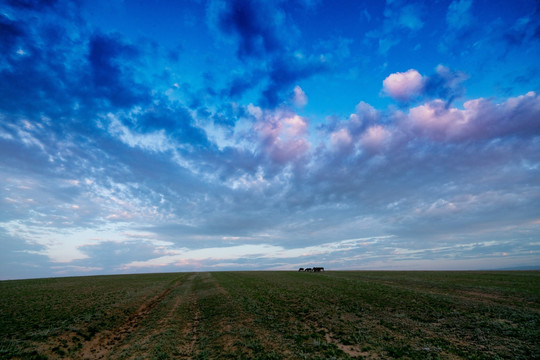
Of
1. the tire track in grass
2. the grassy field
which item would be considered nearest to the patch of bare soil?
the grassy field

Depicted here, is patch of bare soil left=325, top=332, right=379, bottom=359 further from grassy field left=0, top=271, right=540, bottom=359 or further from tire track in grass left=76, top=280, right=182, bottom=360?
tire track in grass left=76, top=280, right=182, bottom=360

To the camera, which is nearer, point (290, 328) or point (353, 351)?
point (353, 351)

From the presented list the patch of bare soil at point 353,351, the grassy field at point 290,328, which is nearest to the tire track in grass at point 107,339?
the grassy field at point 290,328

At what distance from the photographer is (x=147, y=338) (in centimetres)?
1981

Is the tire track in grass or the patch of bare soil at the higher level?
the patch of bare soil

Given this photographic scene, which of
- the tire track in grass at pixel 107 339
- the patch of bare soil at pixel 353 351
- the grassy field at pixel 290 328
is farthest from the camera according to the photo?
the tire track in grass at pixel 107 339

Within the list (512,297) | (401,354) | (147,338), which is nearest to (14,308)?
(147,338)

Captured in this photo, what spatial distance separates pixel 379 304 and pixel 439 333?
10.5m

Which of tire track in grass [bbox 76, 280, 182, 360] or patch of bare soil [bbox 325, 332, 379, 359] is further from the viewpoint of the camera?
tire track in grass [bbox 76, 280, 182, 360]

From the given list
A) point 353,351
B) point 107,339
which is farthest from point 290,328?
point 107,339

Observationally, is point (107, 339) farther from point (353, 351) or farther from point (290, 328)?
Result: point (353, 351)

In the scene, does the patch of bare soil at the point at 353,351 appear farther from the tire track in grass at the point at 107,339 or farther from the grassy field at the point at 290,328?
the tire track in grass at the point at 107,339

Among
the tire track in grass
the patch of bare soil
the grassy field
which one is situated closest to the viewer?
the patch of bare soil

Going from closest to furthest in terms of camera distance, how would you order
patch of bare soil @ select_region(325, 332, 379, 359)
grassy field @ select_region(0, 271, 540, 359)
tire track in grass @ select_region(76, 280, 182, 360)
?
patch of bare soil @ select_region(325, 332, 379, 359), grassy field @ select_region(0, 271, 540, 359), tire track in grass @ select_region(76, 280, 182, 360)
